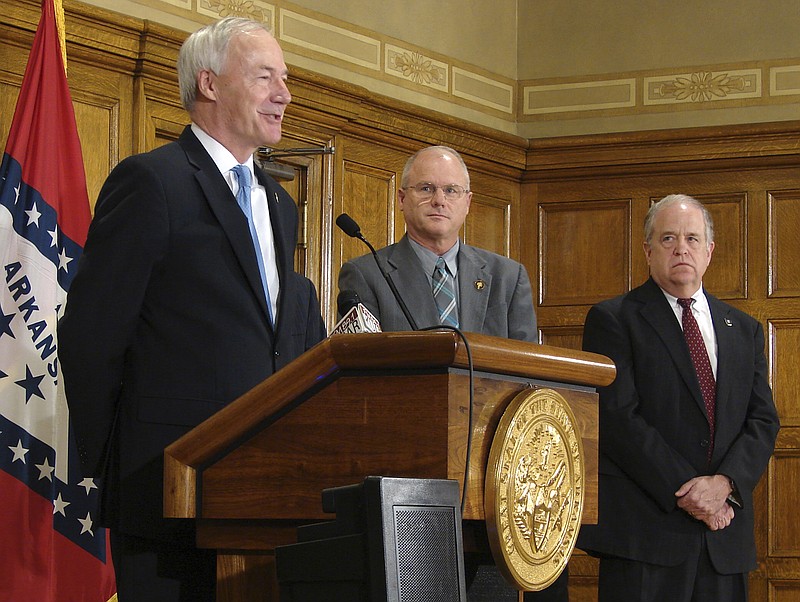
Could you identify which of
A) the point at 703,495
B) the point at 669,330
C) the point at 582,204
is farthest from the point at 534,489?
the point at 582,204

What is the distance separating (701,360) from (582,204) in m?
2.90

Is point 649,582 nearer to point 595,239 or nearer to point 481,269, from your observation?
point 481,269

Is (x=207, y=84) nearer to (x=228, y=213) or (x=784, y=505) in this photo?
(x=228, y=213)

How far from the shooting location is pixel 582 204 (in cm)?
684

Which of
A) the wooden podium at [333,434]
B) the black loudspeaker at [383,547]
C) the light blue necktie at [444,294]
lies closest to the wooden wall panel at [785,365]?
the light blue necktie at [444,294]

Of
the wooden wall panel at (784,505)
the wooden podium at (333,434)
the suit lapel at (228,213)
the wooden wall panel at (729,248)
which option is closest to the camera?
the wooden podium at (333,434)

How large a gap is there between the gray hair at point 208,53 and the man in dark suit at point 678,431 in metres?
1.90

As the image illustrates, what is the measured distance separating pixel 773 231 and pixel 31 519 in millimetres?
4085

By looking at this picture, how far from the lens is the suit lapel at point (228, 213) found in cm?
225

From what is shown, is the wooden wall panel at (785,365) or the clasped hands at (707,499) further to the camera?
the wooden wall panel at (785,365)

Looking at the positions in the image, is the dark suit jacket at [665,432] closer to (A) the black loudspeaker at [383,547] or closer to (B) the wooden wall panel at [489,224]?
(A) the black loudspeaker at [383,547]

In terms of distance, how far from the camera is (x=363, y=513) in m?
1.70

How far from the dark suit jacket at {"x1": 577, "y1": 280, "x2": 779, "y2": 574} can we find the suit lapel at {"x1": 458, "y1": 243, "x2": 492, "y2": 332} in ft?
2.24

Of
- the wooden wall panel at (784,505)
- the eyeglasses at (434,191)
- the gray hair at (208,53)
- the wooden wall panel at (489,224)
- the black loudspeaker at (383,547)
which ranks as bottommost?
the wooden wall panel at (784,505)
